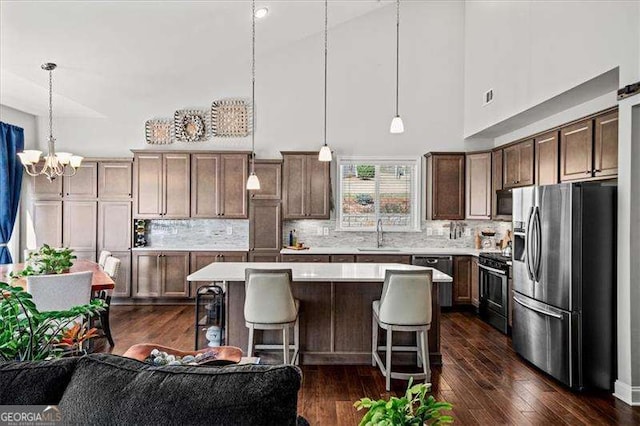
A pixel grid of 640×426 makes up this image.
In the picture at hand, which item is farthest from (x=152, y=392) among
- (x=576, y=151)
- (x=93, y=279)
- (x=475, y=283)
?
(x=475, y=283)

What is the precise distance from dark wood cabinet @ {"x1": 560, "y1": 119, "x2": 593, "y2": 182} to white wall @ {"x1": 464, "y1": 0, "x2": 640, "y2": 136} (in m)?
0.43

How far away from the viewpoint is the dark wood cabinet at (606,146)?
3.60 m

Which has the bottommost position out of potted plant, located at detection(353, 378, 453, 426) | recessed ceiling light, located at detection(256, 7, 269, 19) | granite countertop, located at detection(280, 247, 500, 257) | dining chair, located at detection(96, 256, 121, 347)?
dining chair, located at detection(96, 256, 121, 347)

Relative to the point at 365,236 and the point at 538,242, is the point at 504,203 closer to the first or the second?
the point at 538,242

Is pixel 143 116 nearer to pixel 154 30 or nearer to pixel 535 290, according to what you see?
pixel 154 30

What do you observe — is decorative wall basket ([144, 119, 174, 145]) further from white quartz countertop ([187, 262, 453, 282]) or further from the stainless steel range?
the stainless steel range

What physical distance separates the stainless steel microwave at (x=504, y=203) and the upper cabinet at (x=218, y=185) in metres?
3.67

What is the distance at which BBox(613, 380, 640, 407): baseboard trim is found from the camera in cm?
313

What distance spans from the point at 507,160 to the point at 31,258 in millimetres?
5630

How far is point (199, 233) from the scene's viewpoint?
6723 mm

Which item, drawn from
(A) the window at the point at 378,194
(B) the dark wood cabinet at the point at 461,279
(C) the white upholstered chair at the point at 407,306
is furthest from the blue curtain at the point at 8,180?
(B) the dark wood cabinet at the point at 461,279

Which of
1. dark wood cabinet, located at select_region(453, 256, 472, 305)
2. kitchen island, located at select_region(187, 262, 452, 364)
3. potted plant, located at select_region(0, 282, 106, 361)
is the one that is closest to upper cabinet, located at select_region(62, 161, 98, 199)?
kitchen island, located at select_region(187, 262, 452, 364)

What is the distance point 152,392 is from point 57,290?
2.65 metres

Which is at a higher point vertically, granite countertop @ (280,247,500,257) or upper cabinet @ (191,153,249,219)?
upper cabinet @ (191,153,249,219)
